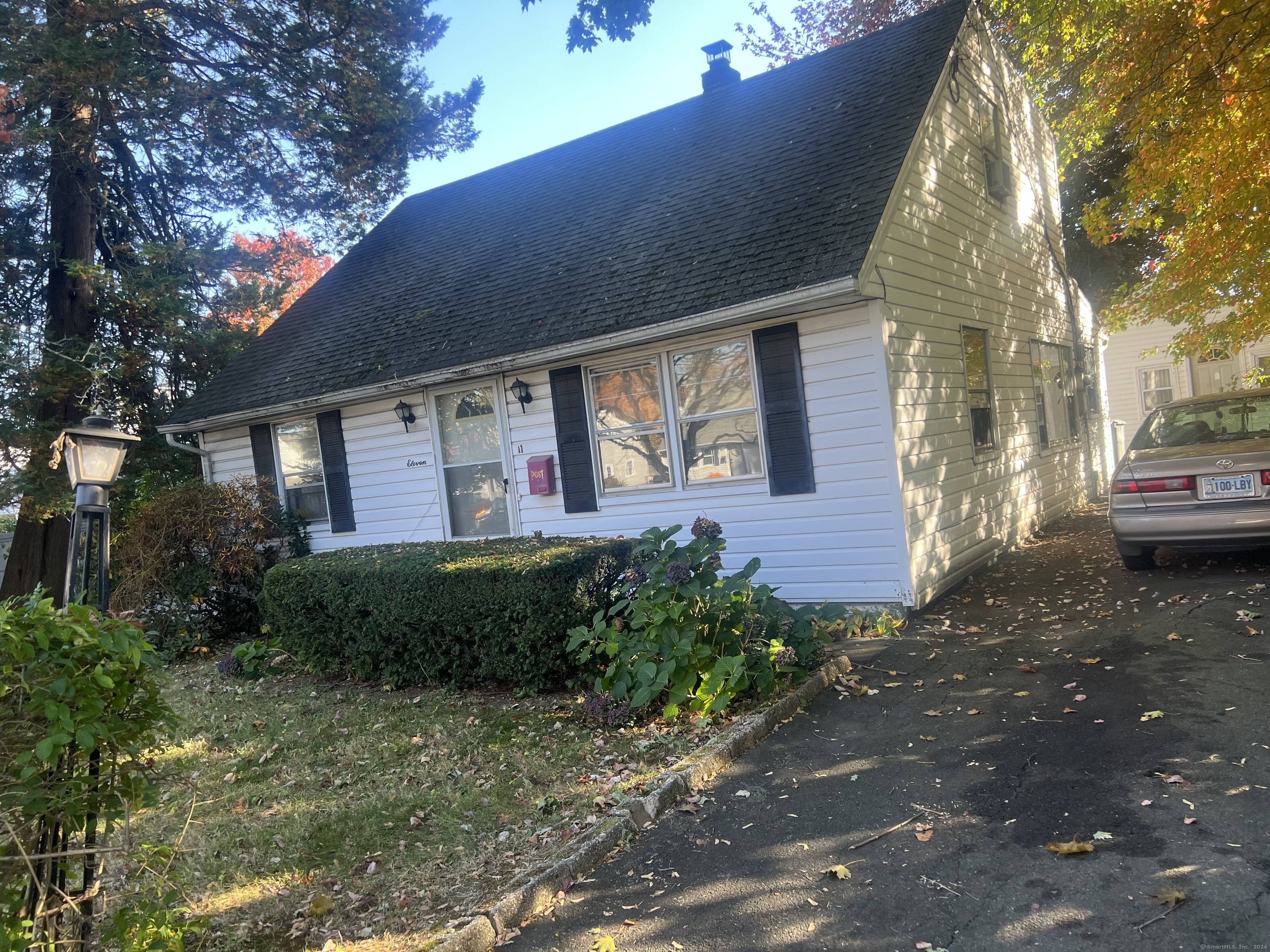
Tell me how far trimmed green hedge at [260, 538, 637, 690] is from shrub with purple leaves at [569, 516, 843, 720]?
17.5 inches

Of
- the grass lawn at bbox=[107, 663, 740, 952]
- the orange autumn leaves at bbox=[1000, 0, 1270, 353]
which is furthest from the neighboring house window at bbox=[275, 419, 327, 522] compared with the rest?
the orange autumn leaves at bbox=[1000, 0, 1270, 353]

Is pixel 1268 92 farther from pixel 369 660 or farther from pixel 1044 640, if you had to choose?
pixel 369 660

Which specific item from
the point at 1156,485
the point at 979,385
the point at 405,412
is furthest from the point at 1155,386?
the point at 405,412

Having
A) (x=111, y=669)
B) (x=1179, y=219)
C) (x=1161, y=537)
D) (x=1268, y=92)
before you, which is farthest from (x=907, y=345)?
(x=1179, y=219)

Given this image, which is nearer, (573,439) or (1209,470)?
(1209,470)

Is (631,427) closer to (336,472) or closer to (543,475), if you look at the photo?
(543,475)

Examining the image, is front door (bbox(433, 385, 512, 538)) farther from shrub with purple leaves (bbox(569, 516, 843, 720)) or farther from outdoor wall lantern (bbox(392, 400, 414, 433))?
shrub with purple leaves (bbox(569, 516, 843, 720))

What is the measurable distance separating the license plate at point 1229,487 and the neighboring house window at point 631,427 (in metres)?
5.00

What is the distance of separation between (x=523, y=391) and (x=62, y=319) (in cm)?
902

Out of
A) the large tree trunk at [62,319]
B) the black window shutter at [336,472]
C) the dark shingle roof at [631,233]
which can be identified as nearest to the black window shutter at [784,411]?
the dark shingle roof at [631,233]

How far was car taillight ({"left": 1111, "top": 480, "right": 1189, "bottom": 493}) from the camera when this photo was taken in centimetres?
738

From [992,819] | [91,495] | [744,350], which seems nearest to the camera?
[992,819]

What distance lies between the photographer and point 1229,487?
23.6 feet

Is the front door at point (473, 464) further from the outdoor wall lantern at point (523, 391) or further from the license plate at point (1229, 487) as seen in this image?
the license plate at point (1229, 487)
